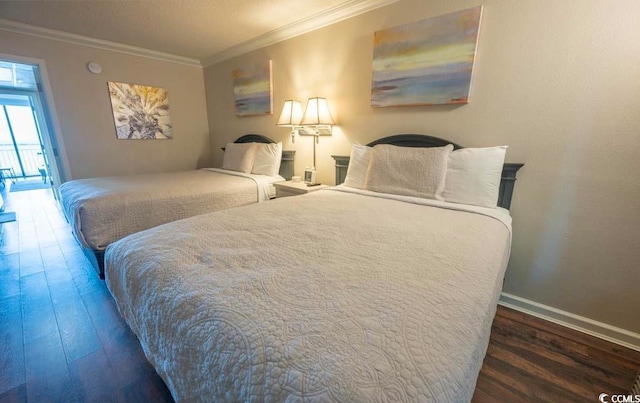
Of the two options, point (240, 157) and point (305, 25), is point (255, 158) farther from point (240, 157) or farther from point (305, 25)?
point (305, 25)

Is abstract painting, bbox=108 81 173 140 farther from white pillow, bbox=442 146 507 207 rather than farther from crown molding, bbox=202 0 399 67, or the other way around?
white pillow, bbox=442 146 507 207

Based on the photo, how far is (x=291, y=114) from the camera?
2.84 meters

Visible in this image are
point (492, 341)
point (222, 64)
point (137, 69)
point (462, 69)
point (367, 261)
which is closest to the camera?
point (367, 261)

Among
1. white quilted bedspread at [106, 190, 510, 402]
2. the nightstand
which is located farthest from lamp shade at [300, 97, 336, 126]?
white quilted bedspread at [106, 190, 510, 402]

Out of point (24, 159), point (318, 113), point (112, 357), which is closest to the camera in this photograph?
point (112, 357)

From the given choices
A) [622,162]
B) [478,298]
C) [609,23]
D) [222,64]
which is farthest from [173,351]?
[222,64]

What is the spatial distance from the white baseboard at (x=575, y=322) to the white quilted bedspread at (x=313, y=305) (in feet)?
2.93

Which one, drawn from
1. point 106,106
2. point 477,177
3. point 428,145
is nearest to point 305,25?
point 428,145

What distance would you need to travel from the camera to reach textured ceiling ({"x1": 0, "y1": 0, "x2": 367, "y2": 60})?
91.1 inches

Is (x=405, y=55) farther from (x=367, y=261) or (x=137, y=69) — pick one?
(x=137, y=69)

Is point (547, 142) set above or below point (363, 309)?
above

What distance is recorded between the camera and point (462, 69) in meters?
1.83

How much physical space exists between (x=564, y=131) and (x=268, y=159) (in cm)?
264

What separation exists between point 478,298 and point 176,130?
450cm
